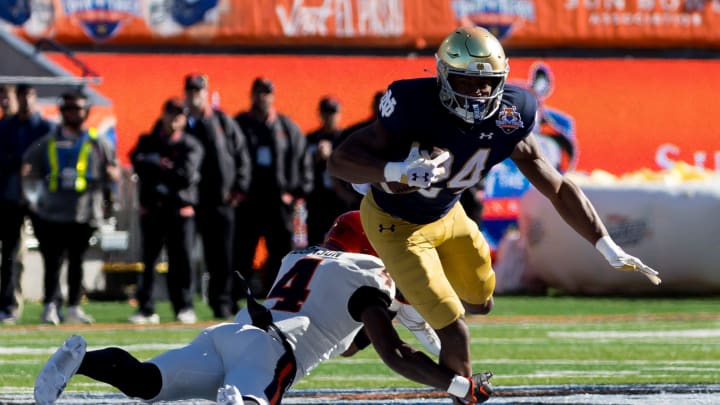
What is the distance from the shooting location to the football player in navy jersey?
550 centimetres

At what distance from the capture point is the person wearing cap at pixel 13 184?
10.6 meters

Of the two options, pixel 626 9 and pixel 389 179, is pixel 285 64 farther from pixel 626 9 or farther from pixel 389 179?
pixel 389 179

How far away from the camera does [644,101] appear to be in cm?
1764

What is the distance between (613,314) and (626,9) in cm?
734

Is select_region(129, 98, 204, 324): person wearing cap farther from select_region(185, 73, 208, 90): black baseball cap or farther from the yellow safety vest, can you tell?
the yellow safety vest

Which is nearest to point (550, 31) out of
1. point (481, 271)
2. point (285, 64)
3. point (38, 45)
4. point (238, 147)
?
point (285, 64)

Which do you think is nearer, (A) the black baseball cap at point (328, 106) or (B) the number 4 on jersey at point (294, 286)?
(B) the number 4 on jersey at point (294, 286)

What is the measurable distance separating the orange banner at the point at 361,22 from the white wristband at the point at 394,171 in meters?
10.7

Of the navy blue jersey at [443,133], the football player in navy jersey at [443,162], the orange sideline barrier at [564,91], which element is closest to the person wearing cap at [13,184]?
the orange sideline barrier at [564,91]

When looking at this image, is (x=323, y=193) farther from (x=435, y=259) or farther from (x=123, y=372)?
(x=123, y=372)

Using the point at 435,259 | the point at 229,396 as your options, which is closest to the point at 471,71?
the point at 435,259

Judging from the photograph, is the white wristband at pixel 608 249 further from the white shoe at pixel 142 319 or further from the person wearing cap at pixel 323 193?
the person wearing cap at pixel 323 193

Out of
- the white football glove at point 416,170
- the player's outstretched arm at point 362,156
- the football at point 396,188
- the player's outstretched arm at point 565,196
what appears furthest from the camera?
the player's outstretched arm at point 565,196

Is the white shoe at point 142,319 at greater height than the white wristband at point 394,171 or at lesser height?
lesser
